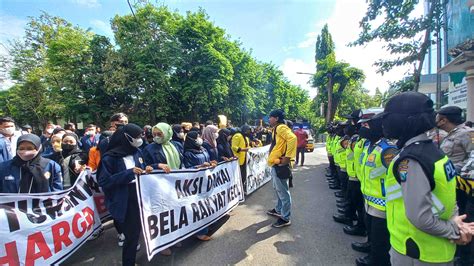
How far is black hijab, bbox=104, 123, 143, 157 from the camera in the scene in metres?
3.04

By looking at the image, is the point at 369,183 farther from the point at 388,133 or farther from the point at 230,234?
the point at 230,234

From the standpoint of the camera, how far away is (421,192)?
1.46m

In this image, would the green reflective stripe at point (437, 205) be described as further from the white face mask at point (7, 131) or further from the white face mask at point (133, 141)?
the white face mask at point (7, 131)

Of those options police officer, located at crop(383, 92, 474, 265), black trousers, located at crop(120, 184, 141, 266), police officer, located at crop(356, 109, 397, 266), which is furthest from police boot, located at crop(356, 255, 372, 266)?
black trousers, located at crop(120, 184, 141, 266)

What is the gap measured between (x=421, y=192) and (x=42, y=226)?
10.8ft

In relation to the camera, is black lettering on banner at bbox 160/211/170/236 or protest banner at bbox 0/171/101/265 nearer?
protest banner at bbox 0/171/101/265

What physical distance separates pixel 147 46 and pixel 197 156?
16951mm

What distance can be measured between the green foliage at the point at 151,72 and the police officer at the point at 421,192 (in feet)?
55.0

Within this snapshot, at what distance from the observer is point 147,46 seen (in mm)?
18578

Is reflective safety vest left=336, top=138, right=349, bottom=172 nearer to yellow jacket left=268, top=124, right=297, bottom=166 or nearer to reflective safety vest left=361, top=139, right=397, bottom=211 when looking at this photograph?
yellow jacket left=268, top=124, right=297, bottom=166

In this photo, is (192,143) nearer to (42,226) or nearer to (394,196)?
(42,226)

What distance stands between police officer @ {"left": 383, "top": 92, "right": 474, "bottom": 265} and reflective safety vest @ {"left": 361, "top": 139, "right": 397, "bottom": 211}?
3.16 ft

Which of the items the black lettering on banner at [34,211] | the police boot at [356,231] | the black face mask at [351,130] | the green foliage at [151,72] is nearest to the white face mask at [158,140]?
the black lettering on banner at [34,211]

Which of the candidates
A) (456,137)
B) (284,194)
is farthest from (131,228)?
(456,137)
